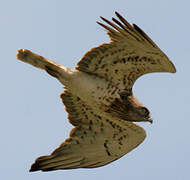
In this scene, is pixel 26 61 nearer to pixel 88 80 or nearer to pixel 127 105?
pixel 88 80

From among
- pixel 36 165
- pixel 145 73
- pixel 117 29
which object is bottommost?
pixel 36 165

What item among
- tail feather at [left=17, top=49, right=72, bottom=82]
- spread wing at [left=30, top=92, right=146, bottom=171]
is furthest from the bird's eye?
tail feather at [left=17, top=49, right=72, bottom=82]

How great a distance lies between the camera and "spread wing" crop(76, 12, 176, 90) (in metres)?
9.73

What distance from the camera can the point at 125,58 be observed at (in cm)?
1024

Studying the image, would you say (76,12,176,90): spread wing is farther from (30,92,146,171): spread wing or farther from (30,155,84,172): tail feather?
(30,155,84,172): tail feather

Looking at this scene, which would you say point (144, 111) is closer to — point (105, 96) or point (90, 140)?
point (105, 96)

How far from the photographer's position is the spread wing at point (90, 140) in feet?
35.8

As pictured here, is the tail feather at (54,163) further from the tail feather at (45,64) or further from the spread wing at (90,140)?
the tail feather at (45,64)

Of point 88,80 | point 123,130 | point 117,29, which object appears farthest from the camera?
point 123,130

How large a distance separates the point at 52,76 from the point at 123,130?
2023mm

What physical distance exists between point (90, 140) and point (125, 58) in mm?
2121

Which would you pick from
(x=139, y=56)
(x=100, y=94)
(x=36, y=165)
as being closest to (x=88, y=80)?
(x=100, y=94)

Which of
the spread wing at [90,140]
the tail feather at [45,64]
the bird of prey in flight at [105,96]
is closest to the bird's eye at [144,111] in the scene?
the bird of prey in flight at [105,96]

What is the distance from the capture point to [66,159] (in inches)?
428
